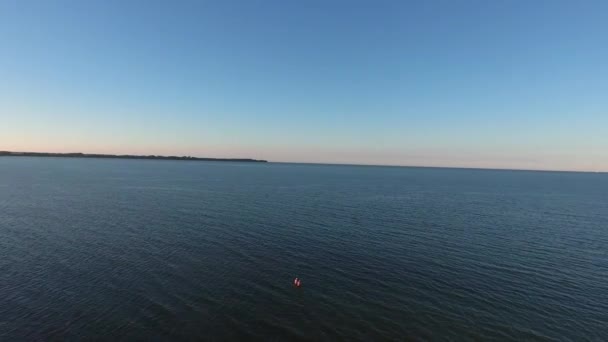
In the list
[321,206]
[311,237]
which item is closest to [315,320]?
[311,237]

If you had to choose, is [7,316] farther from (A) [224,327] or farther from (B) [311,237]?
(B) [311,237]

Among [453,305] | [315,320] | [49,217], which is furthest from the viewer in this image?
[49,217]

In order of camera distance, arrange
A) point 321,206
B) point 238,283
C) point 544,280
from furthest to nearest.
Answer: point 321,206, point 544,280, point 238,283

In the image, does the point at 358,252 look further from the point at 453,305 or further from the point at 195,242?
the point at 195,242

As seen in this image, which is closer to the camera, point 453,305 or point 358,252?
point 453,305

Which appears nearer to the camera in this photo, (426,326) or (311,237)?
(426,326)

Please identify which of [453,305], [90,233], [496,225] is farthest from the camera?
[496,225]

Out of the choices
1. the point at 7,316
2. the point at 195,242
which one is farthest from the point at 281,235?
the point at 7,316

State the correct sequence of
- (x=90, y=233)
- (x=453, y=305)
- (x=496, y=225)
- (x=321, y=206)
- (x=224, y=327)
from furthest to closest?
(x=321, y=206), (x=496, y=225), (x=90, y=233), (x=453, y=305), (x=224, y=327)
